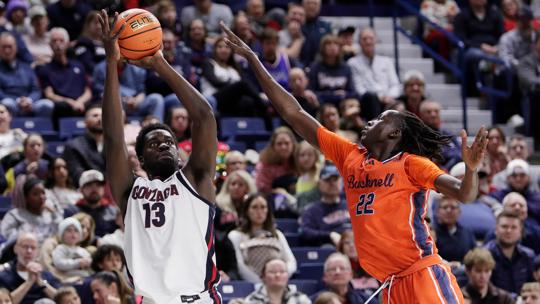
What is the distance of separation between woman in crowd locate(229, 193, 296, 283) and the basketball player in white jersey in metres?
4.60

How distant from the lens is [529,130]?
642 inches

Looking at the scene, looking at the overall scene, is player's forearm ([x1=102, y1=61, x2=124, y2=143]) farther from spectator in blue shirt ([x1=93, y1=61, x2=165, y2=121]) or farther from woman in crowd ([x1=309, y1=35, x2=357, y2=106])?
woman in crowd ([x1=309, y1=35, x2=357, y2=106])

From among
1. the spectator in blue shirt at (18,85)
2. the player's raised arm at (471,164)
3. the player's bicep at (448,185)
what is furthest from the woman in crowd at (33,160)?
the player's raised arm at (471,164)

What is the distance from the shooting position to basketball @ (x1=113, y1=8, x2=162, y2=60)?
7.68 meters

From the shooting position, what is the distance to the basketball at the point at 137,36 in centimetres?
768

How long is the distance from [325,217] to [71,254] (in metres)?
2.85

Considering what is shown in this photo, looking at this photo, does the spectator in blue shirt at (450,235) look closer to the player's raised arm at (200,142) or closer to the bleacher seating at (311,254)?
the bleacher seating at (311,254)

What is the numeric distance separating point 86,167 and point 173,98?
1858 mm

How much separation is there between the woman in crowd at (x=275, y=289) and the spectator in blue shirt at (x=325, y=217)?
1509mm

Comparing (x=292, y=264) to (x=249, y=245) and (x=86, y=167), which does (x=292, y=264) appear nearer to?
(x=249, y=245)

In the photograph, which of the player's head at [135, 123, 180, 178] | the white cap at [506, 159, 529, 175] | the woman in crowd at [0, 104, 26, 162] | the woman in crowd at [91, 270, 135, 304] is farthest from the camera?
the white cap at [506, 159, 529, 175]

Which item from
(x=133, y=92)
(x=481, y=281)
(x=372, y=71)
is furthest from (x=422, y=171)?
(x=372, y=71)

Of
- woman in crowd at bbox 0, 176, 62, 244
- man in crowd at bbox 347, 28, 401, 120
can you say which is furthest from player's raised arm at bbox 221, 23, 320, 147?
man in crowd at bbox 347, 28, 401, 120

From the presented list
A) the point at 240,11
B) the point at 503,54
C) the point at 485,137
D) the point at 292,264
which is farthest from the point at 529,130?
the point at 485,137
